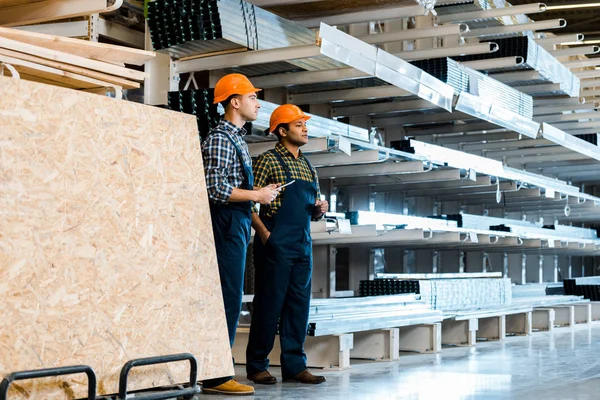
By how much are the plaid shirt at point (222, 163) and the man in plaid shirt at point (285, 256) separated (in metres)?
0.50

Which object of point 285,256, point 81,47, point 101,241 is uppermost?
point 81,47

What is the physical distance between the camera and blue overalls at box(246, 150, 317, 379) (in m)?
5.78

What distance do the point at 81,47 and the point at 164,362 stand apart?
179cm

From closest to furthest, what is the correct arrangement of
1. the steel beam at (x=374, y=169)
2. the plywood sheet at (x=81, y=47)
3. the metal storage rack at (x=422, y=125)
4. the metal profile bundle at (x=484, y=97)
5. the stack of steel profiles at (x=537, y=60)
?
the plywood sheet at (x=81, y=47)
the metal storage rack at (x=422, y=125)
the steel beam at (x=374, y=169)
the metal profile bundle at (x=484, y=97)
the stack of steel profiles at (x=537, y=60)

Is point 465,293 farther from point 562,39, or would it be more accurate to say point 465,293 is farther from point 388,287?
point 562,39

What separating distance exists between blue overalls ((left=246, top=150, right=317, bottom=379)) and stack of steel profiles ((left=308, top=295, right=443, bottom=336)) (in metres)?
0.64

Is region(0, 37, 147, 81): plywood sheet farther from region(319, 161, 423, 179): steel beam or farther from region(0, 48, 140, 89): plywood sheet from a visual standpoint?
region(319, 161, 423, 179): steel beam

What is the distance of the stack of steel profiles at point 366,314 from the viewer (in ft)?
22.2

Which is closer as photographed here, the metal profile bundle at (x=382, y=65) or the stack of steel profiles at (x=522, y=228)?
the metal profile bundle at (x=382, y=65)

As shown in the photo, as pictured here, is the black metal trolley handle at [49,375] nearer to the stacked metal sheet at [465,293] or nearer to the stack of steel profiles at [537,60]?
the stacked metal sheet at [465,293]

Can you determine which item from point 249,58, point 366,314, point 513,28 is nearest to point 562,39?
point 513,28

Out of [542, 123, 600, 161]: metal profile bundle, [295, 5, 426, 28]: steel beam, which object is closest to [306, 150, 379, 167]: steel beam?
[295, 5, 426, 28]: steel beam

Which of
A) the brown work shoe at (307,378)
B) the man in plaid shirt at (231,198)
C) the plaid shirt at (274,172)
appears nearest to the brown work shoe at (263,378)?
the brown work shoe at (307,378)

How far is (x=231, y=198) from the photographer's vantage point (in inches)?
203
